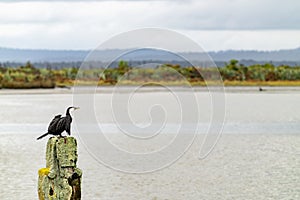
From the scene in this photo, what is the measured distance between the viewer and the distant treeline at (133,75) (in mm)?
40531

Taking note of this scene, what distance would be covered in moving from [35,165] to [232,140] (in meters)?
4.60

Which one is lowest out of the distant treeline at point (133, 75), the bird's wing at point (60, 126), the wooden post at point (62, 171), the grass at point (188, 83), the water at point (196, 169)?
the water at point (196, 169)

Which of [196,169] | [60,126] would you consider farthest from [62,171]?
[196,169]

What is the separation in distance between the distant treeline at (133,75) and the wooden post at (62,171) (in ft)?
98.9

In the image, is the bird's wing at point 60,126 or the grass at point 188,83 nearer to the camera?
the bird's wing at point 60,126

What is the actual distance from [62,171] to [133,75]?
40.5 m

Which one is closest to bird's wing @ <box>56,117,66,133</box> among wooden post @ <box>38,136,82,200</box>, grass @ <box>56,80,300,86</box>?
wooden post @ <box>38,136,82,200</box>

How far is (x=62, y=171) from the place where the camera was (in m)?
5.86

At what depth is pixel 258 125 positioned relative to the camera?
17.6 m

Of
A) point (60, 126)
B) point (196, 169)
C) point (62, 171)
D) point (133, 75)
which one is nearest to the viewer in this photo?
point (62, 171)

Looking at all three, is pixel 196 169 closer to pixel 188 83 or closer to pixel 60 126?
pixel 60 126

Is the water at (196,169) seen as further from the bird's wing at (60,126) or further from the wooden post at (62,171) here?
the wooden post at (62,171)

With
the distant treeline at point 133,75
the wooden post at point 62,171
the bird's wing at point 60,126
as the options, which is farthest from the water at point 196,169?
the distant treeline at point 133,75

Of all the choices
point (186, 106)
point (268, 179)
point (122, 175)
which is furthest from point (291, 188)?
point (186, 106)
